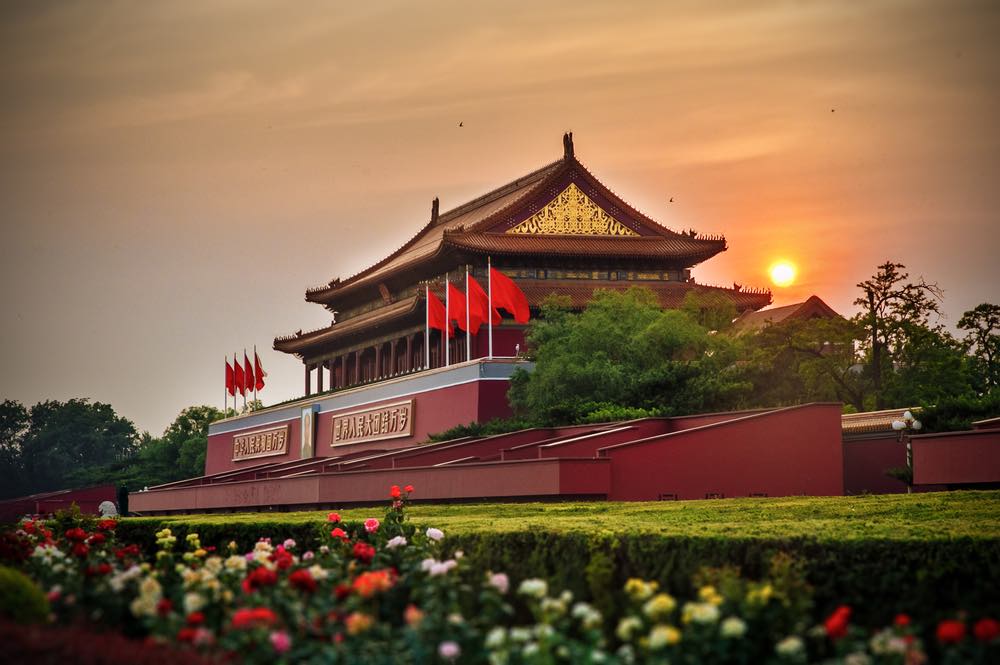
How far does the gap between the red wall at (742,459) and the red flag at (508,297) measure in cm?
1168

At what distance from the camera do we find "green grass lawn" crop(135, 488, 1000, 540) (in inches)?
336

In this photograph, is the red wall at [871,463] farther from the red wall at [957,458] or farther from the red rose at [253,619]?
the red rose at [253,619]

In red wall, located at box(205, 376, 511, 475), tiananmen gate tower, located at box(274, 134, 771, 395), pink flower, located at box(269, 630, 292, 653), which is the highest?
tiananmen gate tower, located at box(274, 134, 771, 395)

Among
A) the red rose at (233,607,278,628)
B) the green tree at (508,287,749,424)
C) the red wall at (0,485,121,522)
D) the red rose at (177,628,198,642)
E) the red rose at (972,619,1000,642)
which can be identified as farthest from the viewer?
the red wall at (0,485,121,522)

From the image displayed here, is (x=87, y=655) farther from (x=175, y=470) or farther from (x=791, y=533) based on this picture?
(x=175, y=470)

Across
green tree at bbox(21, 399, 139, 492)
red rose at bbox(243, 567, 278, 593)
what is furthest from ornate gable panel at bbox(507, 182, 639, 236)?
green tree at bbox(21, 399, 139, 492)

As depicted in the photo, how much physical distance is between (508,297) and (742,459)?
1245 centimetres

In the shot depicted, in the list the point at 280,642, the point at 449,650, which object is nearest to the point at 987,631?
the point at 449,650

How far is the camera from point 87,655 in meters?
5.47

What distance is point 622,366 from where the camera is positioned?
2636 centimetres

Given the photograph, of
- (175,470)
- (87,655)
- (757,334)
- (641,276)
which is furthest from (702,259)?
(87,655)

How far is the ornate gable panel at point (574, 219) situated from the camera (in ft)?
123

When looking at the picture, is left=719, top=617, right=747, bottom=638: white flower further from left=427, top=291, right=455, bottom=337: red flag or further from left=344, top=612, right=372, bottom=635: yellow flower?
left=427, top=291, right=455, bottom=337: red flag

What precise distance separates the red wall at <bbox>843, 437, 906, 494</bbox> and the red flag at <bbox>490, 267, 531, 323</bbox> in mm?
10043
